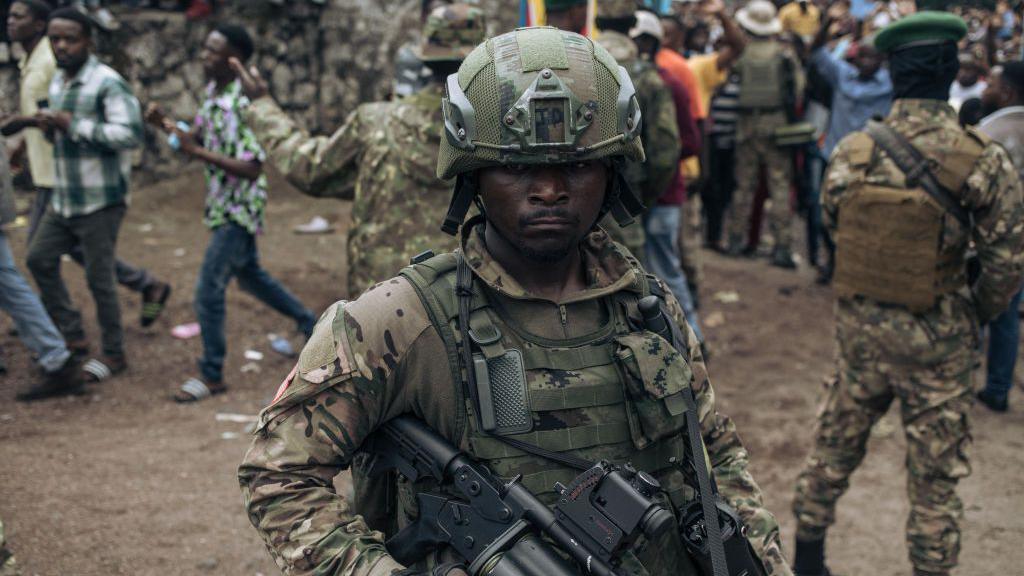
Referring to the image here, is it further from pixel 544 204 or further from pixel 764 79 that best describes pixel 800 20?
pixel 544 204

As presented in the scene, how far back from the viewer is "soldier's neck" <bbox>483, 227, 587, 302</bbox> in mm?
2148

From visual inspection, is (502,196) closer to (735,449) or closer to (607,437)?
(607,437)

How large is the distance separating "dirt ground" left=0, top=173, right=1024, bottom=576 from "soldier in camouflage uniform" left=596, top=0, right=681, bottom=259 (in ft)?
5.29

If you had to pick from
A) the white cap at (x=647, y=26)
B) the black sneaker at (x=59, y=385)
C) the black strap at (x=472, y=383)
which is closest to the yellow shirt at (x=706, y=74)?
the white cap at (x=647, y=26)

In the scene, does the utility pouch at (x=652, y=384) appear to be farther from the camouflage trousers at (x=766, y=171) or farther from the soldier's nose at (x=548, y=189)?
the camouflage trousers at (x=766, y=171)

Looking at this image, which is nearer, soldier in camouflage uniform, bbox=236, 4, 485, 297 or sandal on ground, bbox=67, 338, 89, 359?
soldier in camouflage uniform, bbox=236, 4, 485, 297

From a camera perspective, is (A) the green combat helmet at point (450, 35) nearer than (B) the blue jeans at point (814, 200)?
Yes

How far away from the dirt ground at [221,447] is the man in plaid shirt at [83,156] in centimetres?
82

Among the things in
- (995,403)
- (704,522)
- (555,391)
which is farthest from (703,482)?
(995,403)

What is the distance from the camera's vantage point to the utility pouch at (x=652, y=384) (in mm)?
2014

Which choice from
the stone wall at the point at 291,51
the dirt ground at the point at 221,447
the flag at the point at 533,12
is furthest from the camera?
the stone wall at the point at 291,51

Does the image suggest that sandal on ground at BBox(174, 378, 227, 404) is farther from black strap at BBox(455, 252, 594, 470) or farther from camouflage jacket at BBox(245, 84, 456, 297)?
black strap at BBox(455, 252, 594, 470)

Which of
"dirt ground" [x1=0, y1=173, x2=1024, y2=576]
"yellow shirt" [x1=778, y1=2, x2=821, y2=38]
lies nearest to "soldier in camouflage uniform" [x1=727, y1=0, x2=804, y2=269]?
"dirt ground" [x1=0, y1=173, x2=1024, y2=576]

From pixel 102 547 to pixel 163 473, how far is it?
2.57 ft
